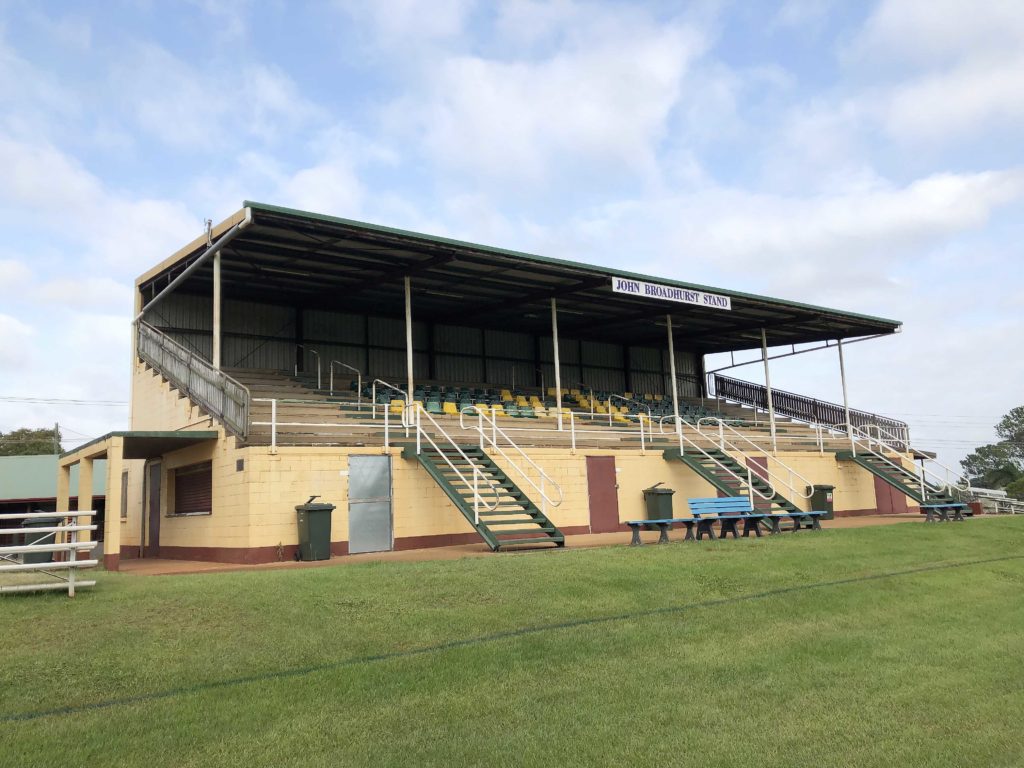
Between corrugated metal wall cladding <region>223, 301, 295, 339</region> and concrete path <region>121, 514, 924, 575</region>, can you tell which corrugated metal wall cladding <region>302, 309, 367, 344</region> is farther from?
concrete path <region>121, 514, 924, 575</region>

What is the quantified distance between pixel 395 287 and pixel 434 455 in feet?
28.0

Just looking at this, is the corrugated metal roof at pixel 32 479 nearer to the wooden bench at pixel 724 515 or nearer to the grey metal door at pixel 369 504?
the grey metal door at pixel 369 504

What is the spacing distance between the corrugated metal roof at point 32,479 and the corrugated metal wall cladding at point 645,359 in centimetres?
2111

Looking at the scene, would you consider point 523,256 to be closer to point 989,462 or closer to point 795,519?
point 795,519

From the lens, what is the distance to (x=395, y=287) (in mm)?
24828

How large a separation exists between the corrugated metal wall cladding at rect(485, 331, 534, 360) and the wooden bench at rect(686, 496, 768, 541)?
1597 centimetres

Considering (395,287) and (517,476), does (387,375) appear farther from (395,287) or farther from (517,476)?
(517,476)

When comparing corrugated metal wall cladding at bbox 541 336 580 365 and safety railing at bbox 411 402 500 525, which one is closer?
safety railing at bbox 411 402 500 525

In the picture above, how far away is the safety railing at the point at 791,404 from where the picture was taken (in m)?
35.4

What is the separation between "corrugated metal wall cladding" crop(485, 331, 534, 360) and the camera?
107ft

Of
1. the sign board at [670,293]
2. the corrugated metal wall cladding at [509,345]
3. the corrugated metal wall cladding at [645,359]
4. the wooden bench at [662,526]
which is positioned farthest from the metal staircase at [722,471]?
the corrugated metal wall cladding at [645,359]

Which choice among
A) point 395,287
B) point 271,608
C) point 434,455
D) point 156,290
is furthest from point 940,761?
point 156,290

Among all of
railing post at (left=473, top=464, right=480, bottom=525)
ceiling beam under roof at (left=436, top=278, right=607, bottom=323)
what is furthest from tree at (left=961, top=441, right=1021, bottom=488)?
railing post at (left=473, top=464, right=480, bottom=525)

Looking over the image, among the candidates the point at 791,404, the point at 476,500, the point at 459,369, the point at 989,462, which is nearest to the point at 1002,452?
the point at 989,462
